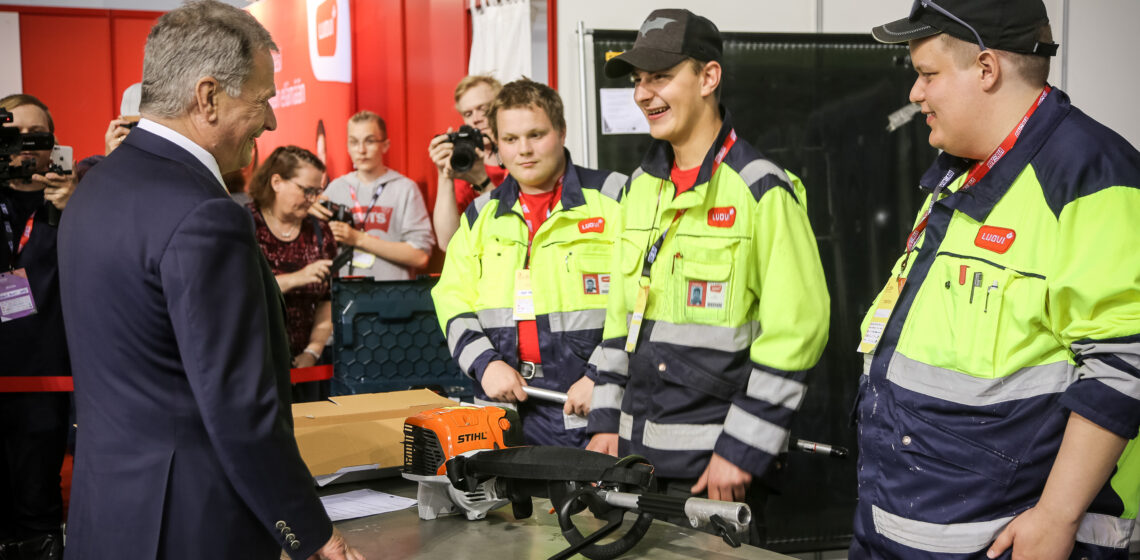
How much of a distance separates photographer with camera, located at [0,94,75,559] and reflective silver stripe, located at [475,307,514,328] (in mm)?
1747

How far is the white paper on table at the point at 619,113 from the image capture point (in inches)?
139

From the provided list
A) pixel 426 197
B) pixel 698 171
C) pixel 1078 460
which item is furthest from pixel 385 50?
pixel 1078 460

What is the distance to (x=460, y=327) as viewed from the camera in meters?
2.56

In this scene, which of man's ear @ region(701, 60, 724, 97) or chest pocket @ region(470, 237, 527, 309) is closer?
man's ear @ region(701, 60, 724, 97)

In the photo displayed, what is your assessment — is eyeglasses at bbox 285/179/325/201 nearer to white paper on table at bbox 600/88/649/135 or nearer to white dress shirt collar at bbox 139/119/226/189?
white paper on table at bbox 600/88/649/135

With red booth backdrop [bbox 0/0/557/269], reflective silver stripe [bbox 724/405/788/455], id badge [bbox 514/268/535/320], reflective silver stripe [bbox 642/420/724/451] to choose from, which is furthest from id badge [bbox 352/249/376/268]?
reflective silver stripe [bbox 724/405/788/455]

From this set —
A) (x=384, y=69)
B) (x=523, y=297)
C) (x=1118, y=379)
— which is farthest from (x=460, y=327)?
(x=384, y=69)

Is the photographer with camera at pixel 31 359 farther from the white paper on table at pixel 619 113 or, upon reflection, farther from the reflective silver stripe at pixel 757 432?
the reflective silver stripe at pixel 757 432

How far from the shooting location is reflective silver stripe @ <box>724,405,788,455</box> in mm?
1835

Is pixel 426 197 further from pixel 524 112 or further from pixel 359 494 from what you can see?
pixel 359 494

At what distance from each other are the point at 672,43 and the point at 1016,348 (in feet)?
3.35

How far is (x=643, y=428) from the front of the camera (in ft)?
6.62

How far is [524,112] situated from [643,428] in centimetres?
103

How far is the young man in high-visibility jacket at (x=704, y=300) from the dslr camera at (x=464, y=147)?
54.4 inches
